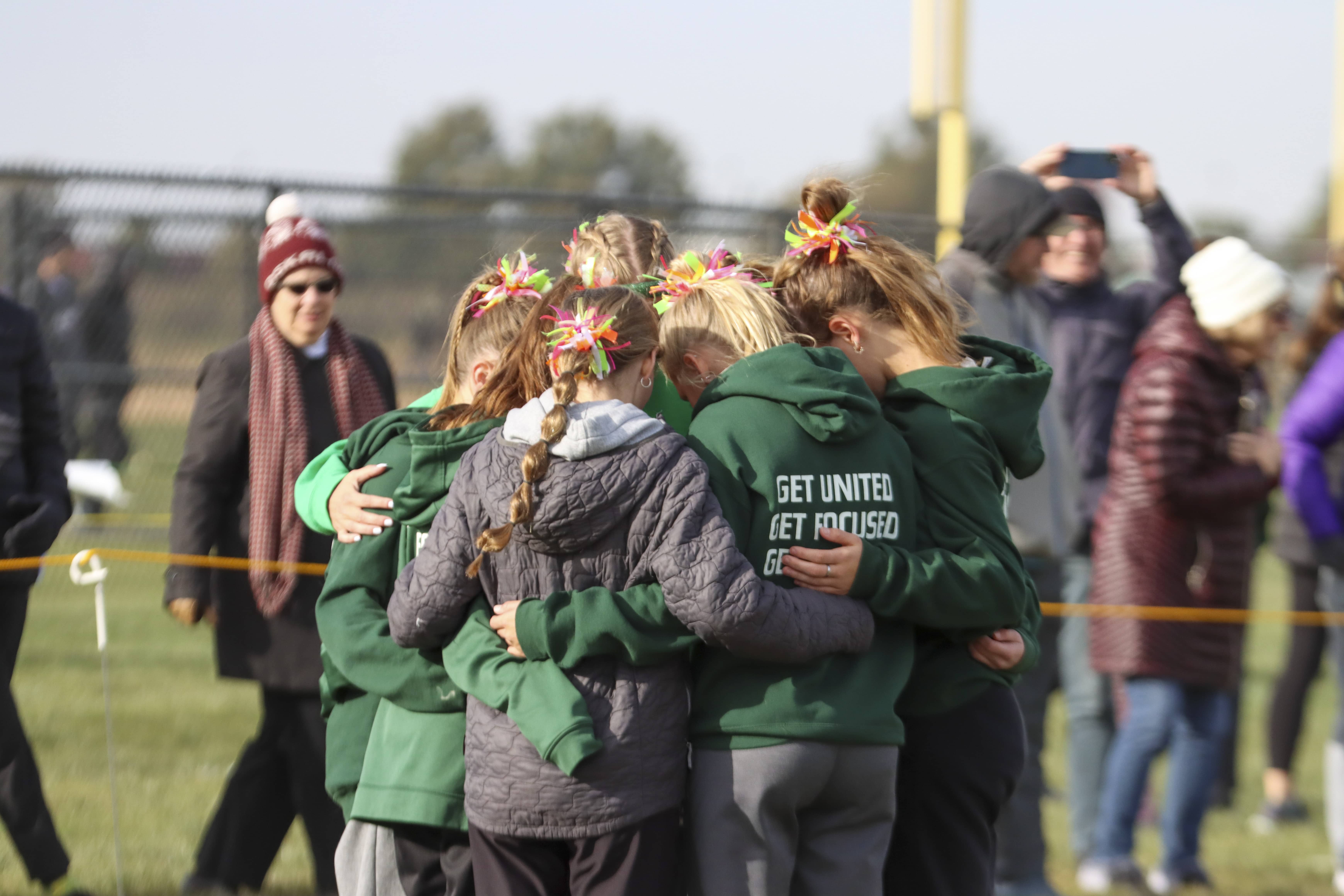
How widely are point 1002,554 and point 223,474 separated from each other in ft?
7.72

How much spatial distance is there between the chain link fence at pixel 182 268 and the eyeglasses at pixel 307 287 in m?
3.36

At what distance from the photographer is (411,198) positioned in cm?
763

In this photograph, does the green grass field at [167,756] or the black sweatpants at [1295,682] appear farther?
the black sweatpants at [1295,682]

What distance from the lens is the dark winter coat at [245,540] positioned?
4.00m

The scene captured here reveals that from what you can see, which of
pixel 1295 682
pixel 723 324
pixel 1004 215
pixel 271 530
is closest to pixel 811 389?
pixel 723 324

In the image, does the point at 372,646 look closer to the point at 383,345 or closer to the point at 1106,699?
the point at 1106,699

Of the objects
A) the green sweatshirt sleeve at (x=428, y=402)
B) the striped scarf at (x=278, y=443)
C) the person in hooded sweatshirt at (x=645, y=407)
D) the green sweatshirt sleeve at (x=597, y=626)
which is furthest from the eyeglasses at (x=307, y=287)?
the green sweatshirt sleeve at (x=597, y=626)

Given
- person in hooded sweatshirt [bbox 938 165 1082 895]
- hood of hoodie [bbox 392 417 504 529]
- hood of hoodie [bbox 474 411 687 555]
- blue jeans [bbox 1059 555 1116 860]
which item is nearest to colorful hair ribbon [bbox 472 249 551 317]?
hood of hoodie [bbox 392 417 504 529]

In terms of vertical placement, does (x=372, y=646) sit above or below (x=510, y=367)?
below

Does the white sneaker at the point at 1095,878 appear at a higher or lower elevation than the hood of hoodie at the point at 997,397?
lower

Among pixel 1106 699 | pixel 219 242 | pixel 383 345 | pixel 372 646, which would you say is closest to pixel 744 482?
pixel 372 646

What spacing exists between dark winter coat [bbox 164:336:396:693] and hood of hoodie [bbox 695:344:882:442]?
190 cm

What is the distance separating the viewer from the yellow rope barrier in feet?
13.0

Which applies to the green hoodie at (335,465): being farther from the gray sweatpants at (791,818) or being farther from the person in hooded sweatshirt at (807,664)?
the gray sweatpants at (791,818)
